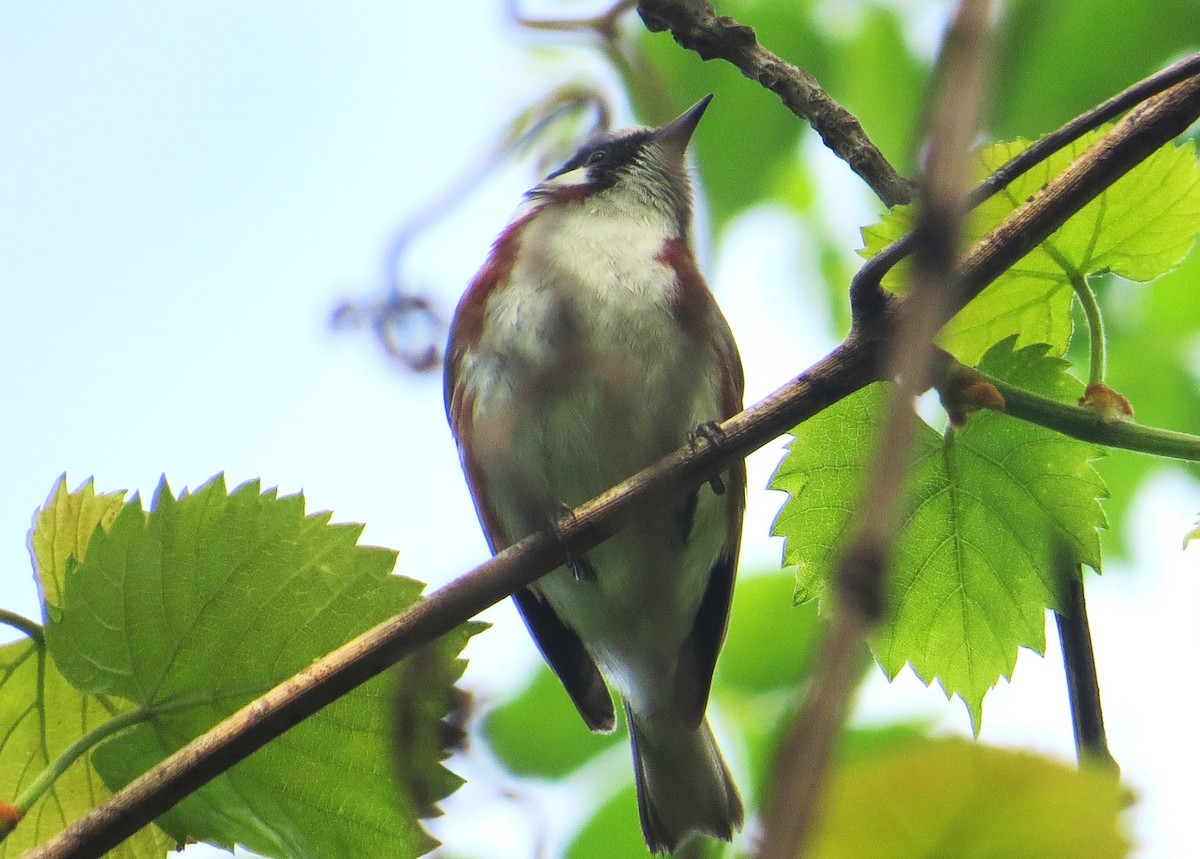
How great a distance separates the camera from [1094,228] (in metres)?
2.07

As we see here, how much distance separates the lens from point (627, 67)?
1.74 metres

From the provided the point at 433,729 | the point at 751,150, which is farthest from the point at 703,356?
the point at 433,729

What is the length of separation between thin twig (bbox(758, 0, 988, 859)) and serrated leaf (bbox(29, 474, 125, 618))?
1.92 metres

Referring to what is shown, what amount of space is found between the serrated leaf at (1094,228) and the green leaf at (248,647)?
0.99 m

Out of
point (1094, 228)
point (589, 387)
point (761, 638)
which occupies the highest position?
point (589, 387)

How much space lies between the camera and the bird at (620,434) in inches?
134

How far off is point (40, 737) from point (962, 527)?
1.51m

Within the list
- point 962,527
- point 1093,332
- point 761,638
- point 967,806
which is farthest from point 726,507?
point 967,806

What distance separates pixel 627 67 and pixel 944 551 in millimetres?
886

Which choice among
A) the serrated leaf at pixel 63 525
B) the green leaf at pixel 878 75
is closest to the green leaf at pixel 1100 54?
the green leaf at pixel 878 75

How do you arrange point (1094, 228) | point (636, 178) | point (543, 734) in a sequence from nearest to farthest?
point (1094, 228) < point (543, 734) < point (636, 178)

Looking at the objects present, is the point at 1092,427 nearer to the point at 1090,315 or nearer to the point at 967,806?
the point at 1090,315

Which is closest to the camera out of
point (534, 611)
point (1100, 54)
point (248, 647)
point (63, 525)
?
point (248, 647)

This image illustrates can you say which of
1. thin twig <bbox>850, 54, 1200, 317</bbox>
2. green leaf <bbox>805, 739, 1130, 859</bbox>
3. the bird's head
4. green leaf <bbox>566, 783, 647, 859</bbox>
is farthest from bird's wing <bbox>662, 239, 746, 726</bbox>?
green leaf <bbox>805, 739, 1130, 859</bbox>
